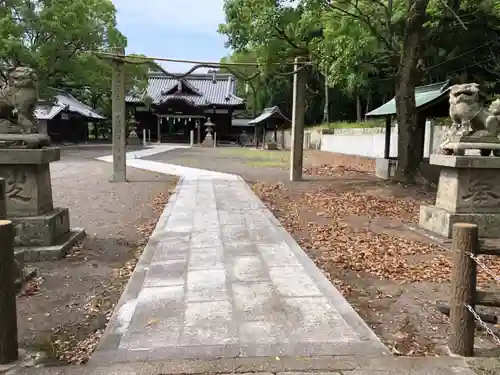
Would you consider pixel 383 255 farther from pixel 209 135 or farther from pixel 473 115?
pixel 209 135

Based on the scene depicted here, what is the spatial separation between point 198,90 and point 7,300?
4510 centimetres

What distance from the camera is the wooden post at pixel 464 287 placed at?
10.8ft

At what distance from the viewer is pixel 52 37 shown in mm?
22094

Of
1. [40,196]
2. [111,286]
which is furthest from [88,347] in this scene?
[40,196]

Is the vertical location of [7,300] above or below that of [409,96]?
below

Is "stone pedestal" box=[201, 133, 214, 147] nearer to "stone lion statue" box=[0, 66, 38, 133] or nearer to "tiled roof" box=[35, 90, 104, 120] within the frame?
"tiled roof" box=[35, 90, 104, 120]

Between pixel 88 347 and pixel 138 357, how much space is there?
52 centimetres

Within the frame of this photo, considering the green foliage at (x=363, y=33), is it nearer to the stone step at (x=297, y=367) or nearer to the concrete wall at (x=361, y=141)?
the concrete wall at (x=361, y=141)

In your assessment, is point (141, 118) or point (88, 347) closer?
point (88, 347)

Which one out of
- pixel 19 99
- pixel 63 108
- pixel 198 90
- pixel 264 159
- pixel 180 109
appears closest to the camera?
pixel 19 99

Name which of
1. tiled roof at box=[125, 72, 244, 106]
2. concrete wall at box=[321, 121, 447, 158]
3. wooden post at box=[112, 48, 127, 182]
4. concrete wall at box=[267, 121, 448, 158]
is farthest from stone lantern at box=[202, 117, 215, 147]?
wooden post at box=[112, 48, 127, 182]

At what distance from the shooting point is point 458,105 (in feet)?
22.6

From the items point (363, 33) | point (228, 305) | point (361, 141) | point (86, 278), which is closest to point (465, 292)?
point (228, 305)

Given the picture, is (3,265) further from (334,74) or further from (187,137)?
(187,137)
